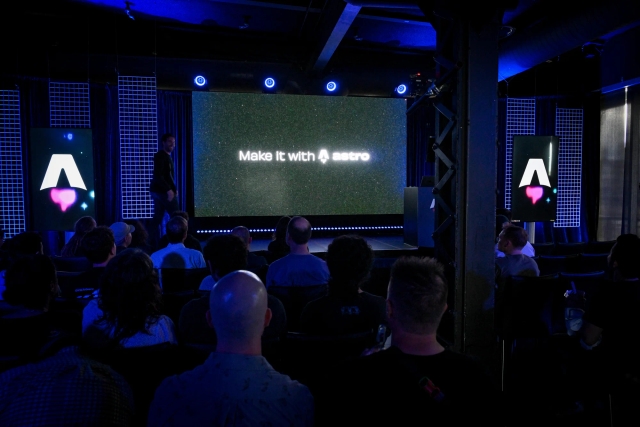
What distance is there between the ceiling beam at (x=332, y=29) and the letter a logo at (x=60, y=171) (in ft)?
13.4

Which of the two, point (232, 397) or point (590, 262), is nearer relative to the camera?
point (232, 397)

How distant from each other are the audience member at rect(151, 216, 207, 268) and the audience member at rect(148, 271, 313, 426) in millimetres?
2805

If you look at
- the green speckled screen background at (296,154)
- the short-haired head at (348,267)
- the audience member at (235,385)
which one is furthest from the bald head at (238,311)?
the green speckled screen background at (296,154)

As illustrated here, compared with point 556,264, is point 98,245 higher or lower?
higher

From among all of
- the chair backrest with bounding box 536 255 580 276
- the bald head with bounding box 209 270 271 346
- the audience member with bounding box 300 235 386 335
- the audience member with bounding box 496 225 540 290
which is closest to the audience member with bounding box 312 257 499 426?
the bald head with bounding box 209 270 271 346

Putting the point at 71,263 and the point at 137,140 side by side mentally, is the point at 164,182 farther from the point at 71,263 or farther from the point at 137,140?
the point at 71,263

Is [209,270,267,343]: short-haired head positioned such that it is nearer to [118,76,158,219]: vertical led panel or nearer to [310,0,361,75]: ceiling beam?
[310,0,361,75]: ceiling beam

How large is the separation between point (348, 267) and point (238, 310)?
135 cm

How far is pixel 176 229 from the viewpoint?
4070mm

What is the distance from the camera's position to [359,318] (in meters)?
2.52

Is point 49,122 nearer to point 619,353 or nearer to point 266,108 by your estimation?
point 266,108

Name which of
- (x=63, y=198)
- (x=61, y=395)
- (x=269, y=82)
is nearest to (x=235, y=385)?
(x=61, y=395)

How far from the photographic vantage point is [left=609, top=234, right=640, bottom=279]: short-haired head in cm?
270

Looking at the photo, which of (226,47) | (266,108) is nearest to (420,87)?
(266,108)
